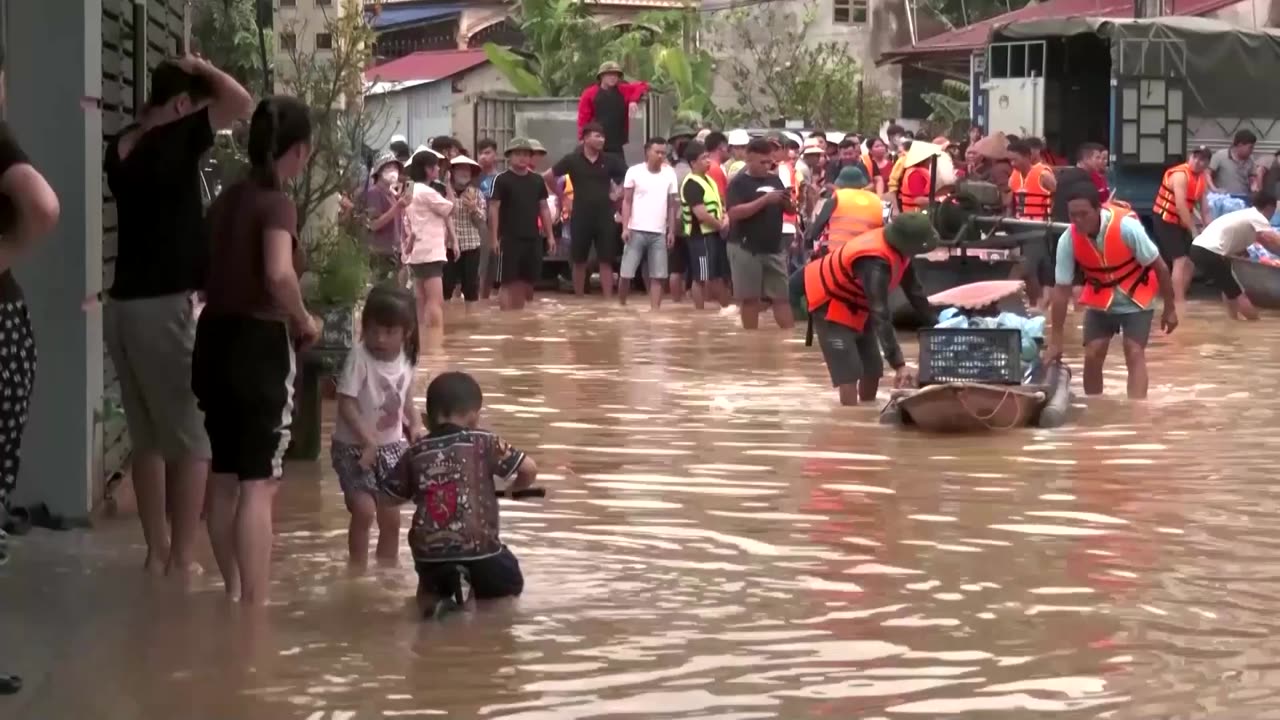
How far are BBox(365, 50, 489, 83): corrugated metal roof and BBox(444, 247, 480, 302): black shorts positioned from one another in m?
17.3

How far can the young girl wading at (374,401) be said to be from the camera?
25.8 ft

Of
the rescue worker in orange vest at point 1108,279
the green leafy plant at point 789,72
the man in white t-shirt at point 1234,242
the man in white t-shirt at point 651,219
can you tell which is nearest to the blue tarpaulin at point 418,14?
the green leafy plant at point 789,72

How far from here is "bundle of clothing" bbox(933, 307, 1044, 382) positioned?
1262 cm

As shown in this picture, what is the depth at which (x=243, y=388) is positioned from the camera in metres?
7.10

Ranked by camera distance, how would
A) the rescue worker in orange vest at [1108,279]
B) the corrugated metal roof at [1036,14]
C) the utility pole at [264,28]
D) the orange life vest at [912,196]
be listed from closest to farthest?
1. the utility pole at [264,28]
2. the rescue worker in orange vest at [1108,279]
3. the orange life vest at [912,196]
4. the corrugated metal roof at [1036,14]

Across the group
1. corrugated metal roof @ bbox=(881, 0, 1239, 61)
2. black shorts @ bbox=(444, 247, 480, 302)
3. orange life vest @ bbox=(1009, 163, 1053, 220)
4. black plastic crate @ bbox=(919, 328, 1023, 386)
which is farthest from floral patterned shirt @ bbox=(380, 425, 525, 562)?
corrugated metal roof @ bbox=(881, 0, 1239, 61)

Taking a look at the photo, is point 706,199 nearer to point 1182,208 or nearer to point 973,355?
point 1182,208

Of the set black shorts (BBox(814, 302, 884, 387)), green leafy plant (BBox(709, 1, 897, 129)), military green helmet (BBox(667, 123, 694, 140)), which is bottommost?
black shorts (BBox(814, 302, 884, 387))

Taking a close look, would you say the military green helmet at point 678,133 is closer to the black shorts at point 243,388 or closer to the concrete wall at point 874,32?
the black shorts at point 243,388

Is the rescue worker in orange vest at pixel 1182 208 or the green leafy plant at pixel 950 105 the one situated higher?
the green leafy plant at pixel 950 105

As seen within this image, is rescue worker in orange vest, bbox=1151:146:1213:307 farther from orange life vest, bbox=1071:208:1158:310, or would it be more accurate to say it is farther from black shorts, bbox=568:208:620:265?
orange life vest, bbox=1071:208:1158:310

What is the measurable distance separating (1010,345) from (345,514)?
14.6ft

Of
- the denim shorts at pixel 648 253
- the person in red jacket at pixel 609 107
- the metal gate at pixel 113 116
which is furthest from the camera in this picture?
the person in red jacket at pixel 609 107

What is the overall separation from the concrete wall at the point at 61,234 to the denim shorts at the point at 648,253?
1330 centimetres
